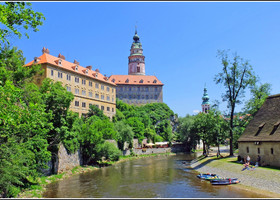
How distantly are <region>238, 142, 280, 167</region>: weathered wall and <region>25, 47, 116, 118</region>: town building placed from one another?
39.6 meters

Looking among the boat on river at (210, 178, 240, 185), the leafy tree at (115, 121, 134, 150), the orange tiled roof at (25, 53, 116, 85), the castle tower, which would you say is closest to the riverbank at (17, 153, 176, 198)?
the leafy tree at (115, 121, 134, 150)

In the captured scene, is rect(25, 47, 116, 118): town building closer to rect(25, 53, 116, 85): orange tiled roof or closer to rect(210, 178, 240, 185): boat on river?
rect(25, 53, 116, 85): orange tiled roof

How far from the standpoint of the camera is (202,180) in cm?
3011

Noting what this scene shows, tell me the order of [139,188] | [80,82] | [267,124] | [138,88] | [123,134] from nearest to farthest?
[139,188] → [267,124] → [123,134] → [80,82] → [138,88]

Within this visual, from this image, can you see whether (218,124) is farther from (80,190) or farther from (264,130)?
(80,190)

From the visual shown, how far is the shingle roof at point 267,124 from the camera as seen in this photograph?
3004 cm

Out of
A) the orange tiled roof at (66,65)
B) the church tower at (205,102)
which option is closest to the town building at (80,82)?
the orange tiled roof at (66,65)

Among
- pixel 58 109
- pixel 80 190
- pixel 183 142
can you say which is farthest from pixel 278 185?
pixel 183 142

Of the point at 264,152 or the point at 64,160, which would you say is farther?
the point at 64,160

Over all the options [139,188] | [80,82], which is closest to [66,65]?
[80,82]

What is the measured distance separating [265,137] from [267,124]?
9.00 feet

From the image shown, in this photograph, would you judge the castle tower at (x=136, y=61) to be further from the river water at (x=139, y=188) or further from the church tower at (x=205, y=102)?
the river water at (x=139, y=188)

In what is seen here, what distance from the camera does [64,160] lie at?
35875 millimetres

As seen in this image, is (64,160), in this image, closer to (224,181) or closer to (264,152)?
(224,181)
